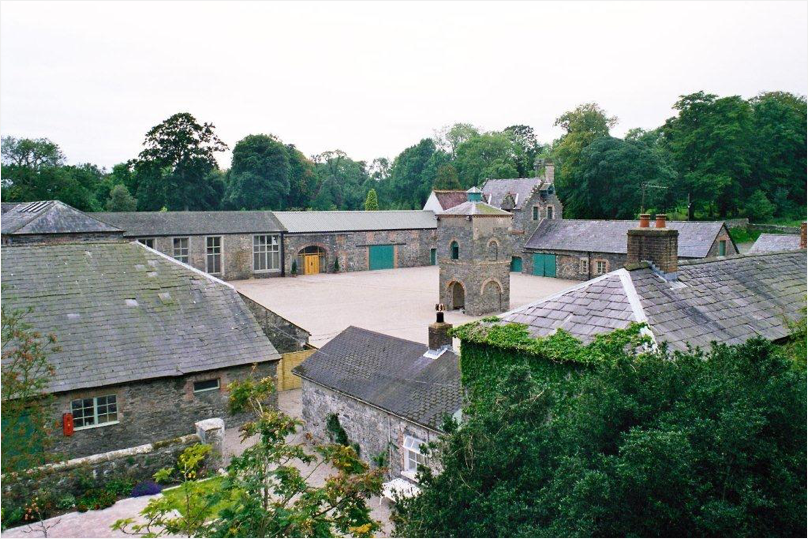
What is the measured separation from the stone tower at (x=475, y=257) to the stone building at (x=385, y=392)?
13475 mm

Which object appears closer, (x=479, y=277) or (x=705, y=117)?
(x=479, y=277)

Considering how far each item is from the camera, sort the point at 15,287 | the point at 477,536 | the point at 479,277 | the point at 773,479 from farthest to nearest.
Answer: the point at 479,277
the point at 15,287
the point at 477,536
the point at 773,479

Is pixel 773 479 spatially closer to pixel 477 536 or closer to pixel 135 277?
pixel 477 536

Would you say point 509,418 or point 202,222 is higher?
point 202,222

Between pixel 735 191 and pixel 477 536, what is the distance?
168ft

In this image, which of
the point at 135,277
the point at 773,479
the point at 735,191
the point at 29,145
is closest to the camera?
the point at 773,479

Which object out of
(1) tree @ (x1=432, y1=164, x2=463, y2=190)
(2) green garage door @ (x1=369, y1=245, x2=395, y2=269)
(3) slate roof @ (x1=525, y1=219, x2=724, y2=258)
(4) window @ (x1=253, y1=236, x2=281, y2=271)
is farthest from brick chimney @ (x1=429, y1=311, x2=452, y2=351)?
(1) tree @ (x1=432, y1=164, x2=463, y2=190)

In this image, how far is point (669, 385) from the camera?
614cm

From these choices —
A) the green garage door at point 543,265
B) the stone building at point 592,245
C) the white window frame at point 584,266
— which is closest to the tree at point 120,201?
the stone building at point 592,245

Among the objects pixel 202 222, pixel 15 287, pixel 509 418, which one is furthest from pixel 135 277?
pixel 202 222

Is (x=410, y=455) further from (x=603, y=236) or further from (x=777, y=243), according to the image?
(x=603, y=236)

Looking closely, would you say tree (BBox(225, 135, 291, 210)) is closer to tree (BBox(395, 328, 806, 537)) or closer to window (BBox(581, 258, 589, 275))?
window (BBox(581, 258, 589, 275))

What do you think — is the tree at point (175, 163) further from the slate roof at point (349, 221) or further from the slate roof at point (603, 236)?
the slate roof at point (603, 236)

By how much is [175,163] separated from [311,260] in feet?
84.9
